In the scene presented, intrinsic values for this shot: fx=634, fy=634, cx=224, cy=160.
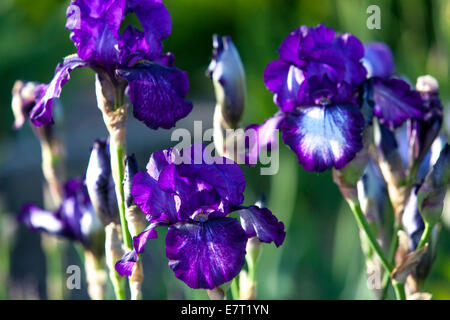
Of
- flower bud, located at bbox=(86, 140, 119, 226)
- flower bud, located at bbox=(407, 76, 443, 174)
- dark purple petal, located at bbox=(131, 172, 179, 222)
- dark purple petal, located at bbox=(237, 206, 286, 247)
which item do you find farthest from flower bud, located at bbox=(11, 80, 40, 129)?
flower bud, located at bbox=(407, 76, 443, 174)

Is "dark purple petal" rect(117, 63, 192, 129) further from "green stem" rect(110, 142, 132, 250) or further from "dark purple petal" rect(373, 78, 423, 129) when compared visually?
"dark purple petal" rect(373, 78, 423, 129)

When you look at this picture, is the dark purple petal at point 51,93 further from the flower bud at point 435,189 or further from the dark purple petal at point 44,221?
the flower bud at point 435,189

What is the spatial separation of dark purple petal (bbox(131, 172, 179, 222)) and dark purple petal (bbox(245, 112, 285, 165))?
20cm

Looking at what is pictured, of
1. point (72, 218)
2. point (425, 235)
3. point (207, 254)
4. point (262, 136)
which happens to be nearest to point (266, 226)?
point (207, 254)

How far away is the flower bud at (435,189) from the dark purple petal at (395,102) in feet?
0.27

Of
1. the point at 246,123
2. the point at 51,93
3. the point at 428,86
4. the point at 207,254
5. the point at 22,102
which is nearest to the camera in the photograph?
the point at 207,254

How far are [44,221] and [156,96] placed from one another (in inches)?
21.6

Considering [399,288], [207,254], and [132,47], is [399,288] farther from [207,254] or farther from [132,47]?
[132,47]

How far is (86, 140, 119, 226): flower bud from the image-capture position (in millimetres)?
1062

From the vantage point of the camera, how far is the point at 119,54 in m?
0.97
